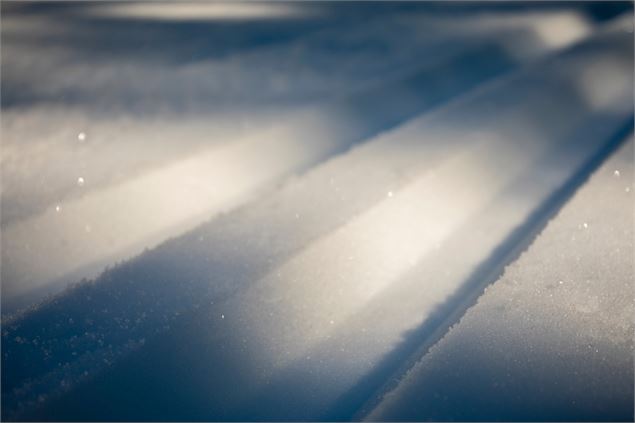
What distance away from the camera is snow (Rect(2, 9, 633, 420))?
85 cm

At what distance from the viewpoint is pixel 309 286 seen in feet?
3.57

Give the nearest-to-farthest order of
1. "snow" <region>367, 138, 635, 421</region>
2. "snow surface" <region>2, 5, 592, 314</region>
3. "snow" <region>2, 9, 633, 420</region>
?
1. "snow" <region>367, 138, 635, 421</region>
2. "snow" <region>2, 9, 633, 420</region>
3. "snow surface" <region>2, 5, 592, 314</region>

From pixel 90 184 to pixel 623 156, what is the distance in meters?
1.60

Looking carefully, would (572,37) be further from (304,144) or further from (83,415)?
(83,415)

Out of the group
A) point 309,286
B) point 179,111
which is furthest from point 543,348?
point 179,111

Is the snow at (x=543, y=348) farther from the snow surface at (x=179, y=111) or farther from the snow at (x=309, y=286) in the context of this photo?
the snow surface at (x=179, y=111)

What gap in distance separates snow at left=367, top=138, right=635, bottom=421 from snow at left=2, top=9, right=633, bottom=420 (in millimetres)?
45

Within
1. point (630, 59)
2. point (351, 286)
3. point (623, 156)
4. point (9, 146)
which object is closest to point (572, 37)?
point (630, 59)

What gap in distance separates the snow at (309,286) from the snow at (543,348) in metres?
0.04

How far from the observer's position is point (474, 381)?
789 millimetres

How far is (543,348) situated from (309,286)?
1.59ft

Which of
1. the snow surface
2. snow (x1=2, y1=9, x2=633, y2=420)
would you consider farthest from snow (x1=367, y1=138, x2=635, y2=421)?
the snow surface

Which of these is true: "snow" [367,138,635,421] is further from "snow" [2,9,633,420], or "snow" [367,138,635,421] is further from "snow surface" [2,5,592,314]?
"snow surface" [2,5,592,314]

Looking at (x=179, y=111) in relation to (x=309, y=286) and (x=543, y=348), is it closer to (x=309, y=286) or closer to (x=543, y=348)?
(x=309, y=286)
